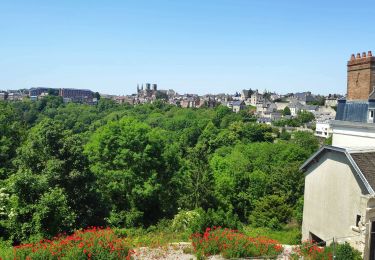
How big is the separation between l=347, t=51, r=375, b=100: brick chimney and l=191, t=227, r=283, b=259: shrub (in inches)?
357

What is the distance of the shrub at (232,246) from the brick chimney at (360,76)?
9.06 m

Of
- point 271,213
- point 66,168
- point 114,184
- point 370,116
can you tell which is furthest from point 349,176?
point 271,213

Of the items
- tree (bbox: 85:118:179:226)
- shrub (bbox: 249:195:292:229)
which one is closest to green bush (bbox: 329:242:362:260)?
tree (bbox: 85:118:179:226)

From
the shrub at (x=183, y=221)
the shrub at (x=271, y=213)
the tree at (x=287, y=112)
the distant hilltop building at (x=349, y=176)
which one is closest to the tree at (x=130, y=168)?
the shrub at (x=183, y=221)

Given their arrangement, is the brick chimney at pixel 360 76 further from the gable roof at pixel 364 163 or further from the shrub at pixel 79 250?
the shrub at pixel 79 250

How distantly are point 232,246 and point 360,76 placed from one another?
35.3 feet

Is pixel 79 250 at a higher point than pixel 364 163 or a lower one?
lower

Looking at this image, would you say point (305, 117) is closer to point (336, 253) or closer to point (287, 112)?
point (287, 112)

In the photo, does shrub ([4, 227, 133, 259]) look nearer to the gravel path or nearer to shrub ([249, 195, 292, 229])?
the gravel path

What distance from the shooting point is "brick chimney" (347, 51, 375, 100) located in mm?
16703

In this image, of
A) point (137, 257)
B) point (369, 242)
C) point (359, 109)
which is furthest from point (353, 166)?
point (137, 257)

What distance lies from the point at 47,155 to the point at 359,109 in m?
16.3

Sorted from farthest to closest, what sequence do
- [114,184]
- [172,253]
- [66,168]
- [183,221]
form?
[114,184] < [183,221] < [66,168] < [172,253]

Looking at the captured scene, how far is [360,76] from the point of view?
17.3 meters
